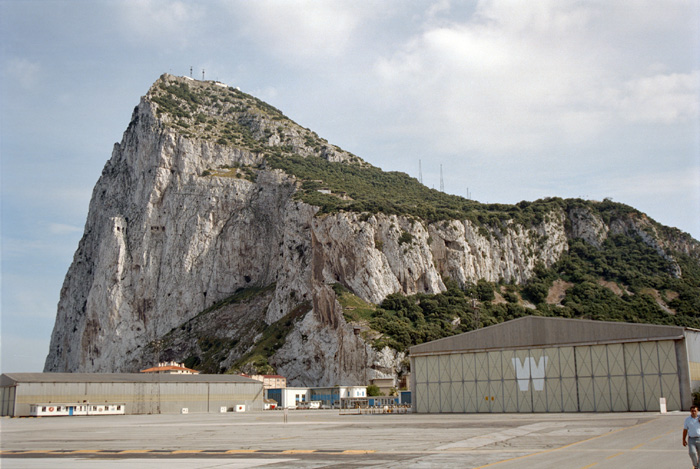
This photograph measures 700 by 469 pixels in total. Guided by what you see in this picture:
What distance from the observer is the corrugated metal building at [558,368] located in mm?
48281

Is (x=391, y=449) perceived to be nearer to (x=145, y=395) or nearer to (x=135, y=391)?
(x=135, y=391)

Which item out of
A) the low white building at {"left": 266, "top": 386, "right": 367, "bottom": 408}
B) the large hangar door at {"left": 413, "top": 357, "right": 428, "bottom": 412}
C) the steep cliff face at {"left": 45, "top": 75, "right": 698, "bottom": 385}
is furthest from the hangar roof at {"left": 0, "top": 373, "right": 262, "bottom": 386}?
the large hangar door at {"left": 413, "top": 357, "right": 428, "bottom": 412}

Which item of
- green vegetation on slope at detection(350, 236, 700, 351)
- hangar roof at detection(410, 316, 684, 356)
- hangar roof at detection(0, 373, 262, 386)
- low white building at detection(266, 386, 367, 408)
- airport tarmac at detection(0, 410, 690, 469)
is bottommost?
low white building at detection(266, 386, 367, 408)

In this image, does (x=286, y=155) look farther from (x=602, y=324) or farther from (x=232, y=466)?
(x=232, y=466)

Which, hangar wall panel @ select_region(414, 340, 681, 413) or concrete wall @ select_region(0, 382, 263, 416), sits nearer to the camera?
hangar wall panel @ select_region(414, 340, 681, 413)

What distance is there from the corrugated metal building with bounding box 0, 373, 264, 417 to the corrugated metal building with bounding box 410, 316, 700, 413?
36964mm

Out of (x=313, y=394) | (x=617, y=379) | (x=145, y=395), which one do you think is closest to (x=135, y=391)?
(x=145, y=395)

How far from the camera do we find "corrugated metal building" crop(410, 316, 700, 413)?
1901 inches

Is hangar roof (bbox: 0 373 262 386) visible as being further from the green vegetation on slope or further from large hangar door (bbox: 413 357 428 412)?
large hangar door (bbox: 413 357 428 412)

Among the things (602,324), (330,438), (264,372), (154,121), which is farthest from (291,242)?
(330,438)

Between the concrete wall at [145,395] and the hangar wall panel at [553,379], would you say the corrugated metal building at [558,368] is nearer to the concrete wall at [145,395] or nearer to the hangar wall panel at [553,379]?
the hangar wall panel at [553,379]

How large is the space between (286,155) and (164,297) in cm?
5063

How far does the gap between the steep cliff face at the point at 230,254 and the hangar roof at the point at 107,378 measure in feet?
69.8

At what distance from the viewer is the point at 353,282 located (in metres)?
114
